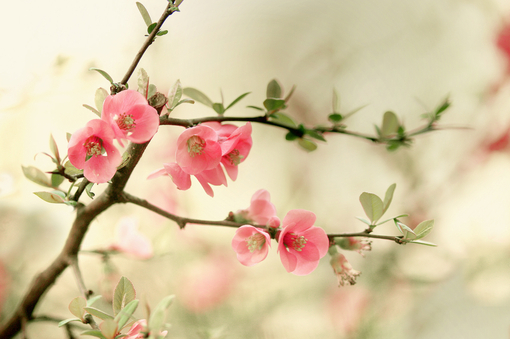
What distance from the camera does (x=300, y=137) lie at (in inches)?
11.9

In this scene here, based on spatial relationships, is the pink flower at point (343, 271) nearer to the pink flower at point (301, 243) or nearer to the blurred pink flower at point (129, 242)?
the pink flower at point (301, 243)

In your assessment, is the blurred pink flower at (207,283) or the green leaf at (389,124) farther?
the blurred pink flower at (207,283)

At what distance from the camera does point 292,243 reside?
0.80ft

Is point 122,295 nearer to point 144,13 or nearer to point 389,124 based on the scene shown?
point 144,13

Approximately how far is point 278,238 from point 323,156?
0.51 meters

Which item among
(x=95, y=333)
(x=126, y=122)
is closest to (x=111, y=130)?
(x=126, y=122)

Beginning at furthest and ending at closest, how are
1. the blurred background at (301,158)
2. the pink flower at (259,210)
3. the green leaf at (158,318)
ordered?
the blurred background at (301,158) < the pink flower at (259,210) < the green leaf at (158,318)

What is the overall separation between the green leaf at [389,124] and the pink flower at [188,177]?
193mm

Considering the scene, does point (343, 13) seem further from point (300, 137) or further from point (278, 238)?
point (278, 238)

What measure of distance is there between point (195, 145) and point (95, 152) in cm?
6

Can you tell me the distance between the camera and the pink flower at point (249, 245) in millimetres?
231

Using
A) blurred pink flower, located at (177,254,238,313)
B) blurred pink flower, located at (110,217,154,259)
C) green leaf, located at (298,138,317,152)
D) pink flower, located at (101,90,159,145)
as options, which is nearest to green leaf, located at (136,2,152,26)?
pink flower, located at (101,90,159,145)

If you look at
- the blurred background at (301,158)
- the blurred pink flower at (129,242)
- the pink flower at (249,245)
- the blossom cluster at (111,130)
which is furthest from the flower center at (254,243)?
the blurred background at (301,158)

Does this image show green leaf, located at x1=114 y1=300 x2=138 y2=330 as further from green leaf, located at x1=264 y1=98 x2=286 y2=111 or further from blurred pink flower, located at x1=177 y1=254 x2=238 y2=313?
blurred pink flower, located at x1=177 y1=254 x2=238 y2=313
